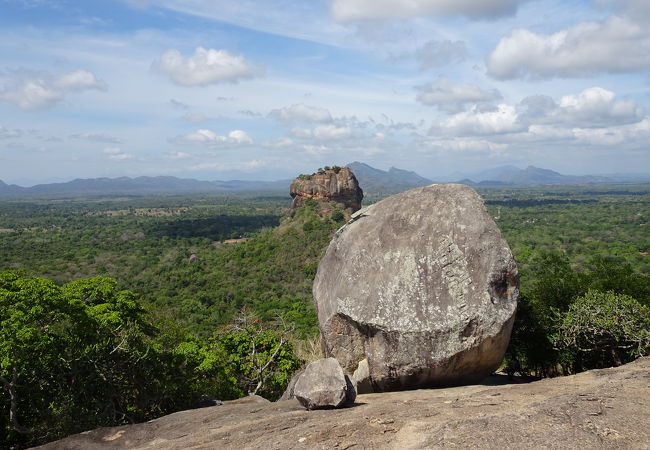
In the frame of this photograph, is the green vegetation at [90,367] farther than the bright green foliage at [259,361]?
No

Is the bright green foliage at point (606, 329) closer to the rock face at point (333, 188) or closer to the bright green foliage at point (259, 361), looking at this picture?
the bright green foliage at point (259, 361)

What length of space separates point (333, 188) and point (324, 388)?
52.2 metres

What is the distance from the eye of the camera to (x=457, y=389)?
417 inches

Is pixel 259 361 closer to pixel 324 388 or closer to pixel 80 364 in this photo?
pixel 80 364

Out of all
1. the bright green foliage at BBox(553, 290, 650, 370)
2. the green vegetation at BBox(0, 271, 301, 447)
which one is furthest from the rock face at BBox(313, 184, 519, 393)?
the green vegetation at BBox(0, 271, 301, 447)

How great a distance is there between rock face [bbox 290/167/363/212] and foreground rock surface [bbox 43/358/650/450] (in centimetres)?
5107

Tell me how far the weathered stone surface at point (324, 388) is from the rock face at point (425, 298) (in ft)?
5.16

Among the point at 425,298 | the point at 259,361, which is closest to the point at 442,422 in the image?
the point at 425,298

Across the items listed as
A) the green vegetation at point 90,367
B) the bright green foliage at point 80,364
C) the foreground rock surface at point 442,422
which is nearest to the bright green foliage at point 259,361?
the green vegetation at point 90,367

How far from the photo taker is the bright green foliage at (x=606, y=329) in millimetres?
12453

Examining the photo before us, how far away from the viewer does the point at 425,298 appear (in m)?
11.0

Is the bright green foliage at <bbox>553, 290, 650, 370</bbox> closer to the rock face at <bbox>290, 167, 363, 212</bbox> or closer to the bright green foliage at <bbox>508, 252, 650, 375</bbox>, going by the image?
the bright green foliage at <bbox>508, 252, 650, 375</bbox>

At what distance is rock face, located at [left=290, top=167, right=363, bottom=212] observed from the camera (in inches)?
2415

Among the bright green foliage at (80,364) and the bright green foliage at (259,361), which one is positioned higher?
the bright green foliage at (80,364)
